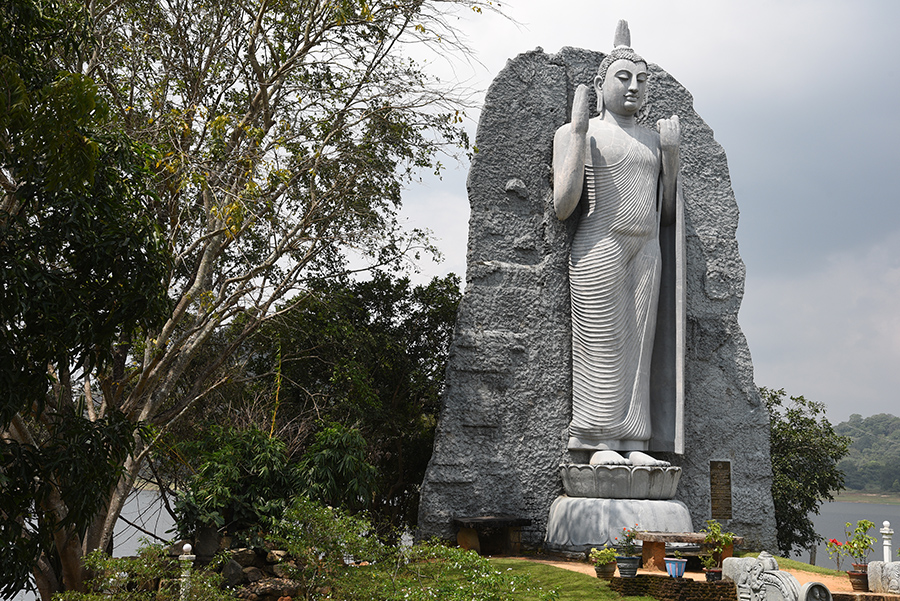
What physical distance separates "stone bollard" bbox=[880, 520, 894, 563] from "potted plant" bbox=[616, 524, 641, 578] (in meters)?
1.95

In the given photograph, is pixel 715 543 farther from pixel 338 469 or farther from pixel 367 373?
pixel 367 373

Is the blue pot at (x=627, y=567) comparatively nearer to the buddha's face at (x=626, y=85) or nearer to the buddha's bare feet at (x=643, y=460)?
the buddha's bare feet at (x=643, y=460)

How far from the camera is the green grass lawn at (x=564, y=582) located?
557 cm

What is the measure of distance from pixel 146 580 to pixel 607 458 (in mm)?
4181

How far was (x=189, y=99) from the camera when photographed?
7.21 meters

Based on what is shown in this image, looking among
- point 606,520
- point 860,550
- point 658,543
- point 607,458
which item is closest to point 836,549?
point 860,550

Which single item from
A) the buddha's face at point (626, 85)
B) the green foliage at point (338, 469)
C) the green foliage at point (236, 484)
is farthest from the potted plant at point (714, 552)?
the buddha's face at point (626, 85)

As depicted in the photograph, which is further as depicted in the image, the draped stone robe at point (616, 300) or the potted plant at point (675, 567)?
the draped stone robe at point (616, 300)

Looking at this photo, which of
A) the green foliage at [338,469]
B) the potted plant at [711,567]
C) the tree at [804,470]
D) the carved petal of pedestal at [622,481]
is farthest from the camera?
the tree at [804,470]

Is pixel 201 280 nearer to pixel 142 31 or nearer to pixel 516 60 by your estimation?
pixel 142 31

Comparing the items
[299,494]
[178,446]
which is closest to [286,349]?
[178,446]

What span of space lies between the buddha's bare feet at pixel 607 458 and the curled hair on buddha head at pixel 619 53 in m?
3.59

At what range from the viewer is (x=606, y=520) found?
23.0 ft

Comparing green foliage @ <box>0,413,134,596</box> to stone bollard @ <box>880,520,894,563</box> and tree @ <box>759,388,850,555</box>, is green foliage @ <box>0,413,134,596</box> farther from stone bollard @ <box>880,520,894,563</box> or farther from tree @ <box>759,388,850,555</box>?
tree @ <box>759,388,850,555</box>
